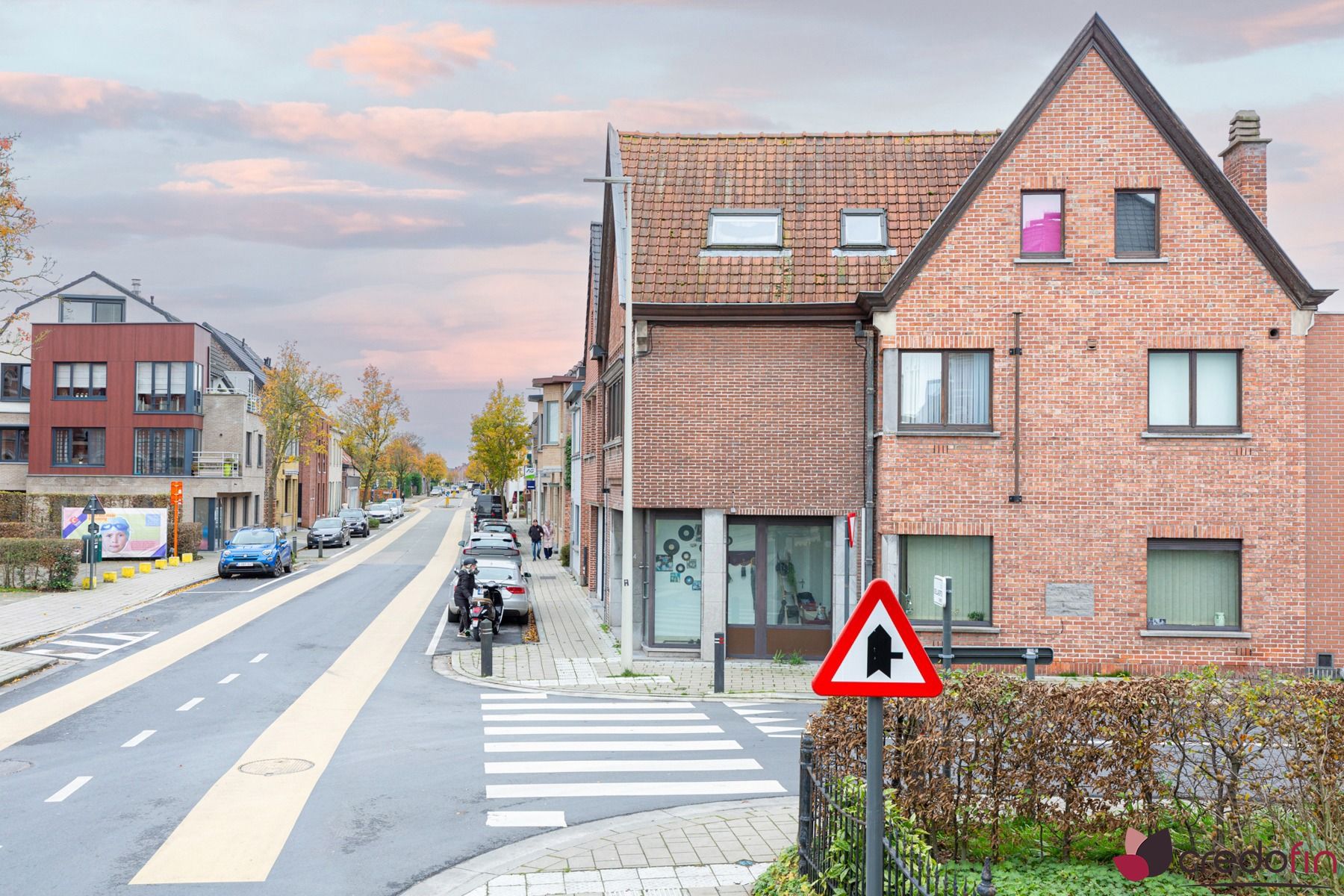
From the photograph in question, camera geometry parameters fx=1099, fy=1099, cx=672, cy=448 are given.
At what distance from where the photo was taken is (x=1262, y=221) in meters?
20.4

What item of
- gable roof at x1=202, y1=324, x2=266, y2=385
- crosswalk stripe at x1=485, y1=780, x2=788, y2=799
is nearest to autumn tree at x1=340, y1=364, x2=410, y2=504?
gable roof at x1=202, y1=324, x2=266, y2=385

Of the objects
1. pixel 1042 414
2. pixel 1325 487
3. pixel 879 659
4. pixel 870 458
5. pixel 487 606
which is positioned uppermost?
pixel 1042 414

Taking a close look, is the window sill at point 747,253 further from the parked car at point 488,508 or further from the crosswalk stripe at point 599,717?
the parked car at point 488,508

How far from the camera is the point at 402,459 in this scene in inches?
5098

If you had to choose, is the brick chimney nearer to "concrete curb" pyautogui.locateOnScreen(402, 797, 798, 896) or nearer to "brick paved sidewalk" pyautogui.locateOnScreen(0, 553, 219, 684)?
"concrete curb" pyautogui.locateOnScreen(402, 797, 798, 896)

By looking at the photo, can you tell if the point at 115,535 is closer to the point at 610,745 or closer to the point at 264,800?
the point at 610,745

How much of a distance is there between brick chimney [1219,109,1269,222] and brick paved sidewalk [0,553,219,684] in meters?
23.3

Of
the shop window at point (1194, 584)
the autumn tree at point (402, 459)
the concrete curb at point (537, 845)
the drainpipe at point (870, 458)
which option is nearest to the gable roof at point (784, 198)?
the drainpipe at point (870, 458)

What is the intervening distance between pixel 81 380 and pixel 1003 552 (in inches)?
1760

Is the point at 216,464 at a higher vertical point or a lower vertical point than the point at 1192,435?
lower

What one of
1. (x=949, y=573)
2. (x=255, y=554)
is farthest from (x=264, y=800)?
(x=255, y=554)

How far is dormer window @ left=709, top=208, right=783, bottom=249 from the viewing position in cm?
2098

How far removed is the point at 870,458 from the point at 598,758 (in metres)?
9.21

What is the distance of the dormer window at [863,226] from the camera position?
21109 millimetres
